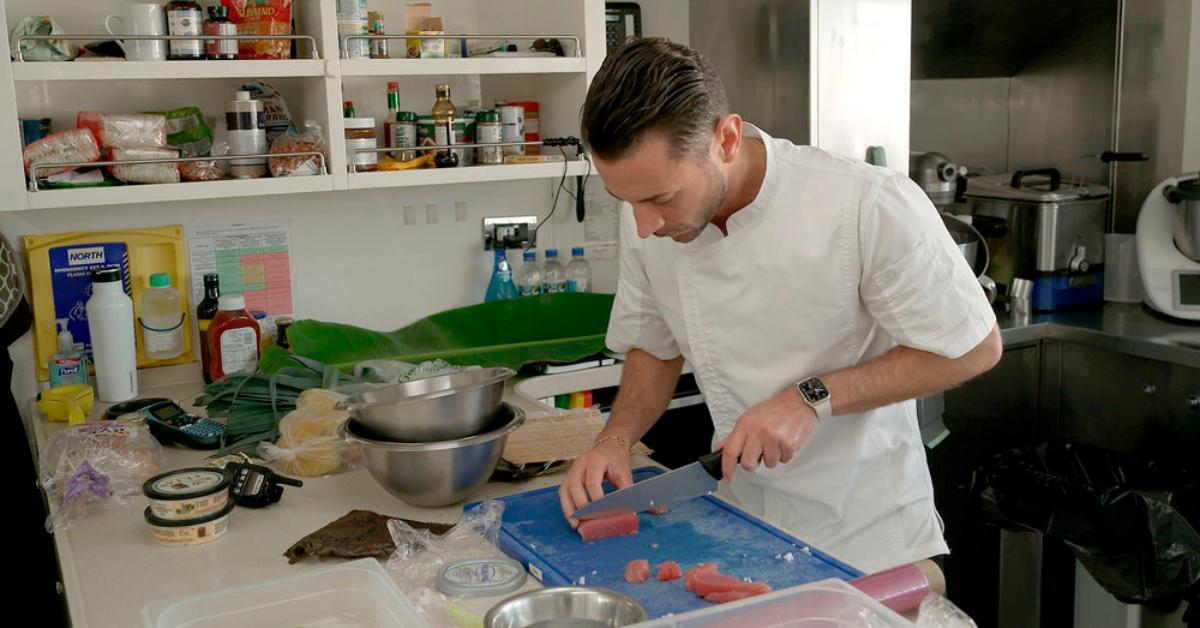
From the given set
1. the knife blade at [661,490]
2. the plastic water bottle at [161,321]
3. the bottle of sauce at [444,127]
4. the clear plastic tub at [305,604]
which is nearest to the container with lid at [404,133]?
the bottle of sauce at [444,127]

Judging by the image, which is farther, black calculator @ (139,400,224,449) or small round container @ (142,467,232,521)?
black calculator @ (139,400,224,449)

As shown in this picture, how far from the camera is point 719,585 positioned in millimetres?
1399

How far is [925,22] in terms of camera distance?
348cm

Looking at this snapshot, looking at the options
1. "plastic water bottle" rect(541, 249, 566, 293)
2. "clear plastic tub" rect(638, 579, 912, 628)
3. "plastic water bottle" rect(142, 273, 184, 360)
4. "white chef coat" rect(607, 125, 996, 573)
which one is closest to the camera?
"clear plastic tub" rect(638, 579, 912, 628)

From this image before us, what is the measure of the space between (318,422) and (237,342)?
2.23ft

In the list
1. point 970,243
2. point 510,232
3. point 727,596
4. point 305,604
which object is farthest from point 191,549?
point 970,243

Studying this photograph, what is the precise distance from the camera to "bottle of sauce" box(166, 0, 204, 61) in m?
2.37

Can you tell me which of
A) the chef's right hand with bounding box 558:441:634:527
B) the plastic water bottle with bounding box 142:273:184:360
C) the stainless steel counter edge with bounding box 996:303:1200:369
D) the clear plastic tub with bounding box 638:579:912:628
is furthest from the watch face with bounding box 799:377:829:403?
the plastic water bottle with bounding box 142:273:184:360

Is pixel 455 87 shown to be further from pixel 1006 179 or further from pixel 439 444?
pixel 1006 179

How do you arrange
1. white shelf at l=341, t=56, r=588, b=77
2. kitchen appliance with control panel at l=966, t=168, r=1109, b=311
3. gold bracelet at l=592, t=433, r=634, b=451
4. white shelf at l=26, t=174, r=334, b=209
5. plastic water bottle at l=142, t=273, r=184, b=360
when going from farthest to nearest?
kitchen appliance with control panel at l=966, t=168, r=1109, b=311 → plastic water bottle at l=142, t=273, r=184, b=360 → white shelf at l=341, t=56, r=588, b=77 → white shelf at l=26, t=174, r=334, b=209 → gold bracelet at l=592, t=433, r=634, b=451

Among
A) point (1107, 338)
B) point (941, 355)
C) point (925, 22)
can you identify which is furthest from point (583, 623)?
point (925, 22)

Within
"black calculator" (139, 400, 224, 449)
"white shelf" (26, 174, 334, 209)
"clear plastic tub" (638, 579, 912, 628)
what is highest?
"white shelf" (26, 174, 334, 209)

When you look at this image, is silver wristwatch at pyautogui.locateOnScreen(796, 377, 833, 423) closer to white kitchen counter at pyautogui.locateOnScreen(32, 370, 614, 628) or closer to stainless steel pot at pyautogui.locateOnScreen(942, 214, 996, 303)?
white kitchen counter at pyautogui.locateOnScreen(32, 370, 614, 628)

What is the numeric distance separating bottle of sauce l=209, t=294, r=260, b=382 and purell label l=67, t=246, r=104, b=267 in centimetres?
28
